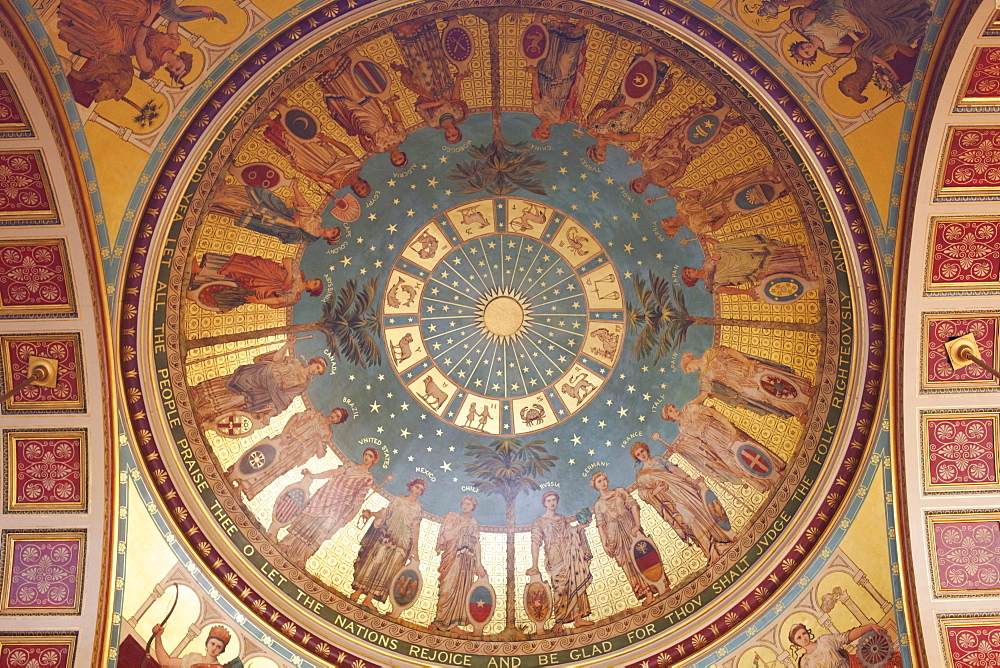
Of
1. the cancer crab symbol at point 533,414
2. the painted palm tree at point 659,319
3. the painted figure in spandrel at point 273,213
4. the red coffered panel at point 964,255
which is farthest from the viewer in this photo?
the cancer crab symbol at point 533,414

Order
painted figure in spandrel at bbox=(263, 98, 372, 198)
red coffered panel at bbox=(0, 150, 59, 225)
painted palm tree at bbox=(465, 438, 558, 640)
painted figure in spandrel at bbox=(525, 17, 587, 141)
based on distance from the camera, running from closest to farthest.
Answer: red coffered panel at bbox=(0, 150, 59, 225) → painted figure in spandrel at bbox=(525, 17, 587, 141) → painted figure in spandrel at bbox=(263, 98, 372, 198) → painted palm tree at bbox=(465, 438, 558, 640)

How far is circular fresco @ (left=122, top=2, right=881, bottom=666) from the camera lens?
13.3 meters

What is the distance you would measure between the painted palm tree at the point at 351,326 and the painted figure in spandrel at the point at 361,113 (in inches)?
93.2

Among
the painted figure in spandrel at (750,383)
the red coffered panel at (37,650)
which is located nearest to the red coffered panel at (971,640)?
the painted figure in spandrel at (750,383)

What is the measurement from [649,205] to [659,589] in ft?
20.5

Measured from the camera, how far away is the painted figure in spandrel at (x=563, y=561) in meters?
15.4

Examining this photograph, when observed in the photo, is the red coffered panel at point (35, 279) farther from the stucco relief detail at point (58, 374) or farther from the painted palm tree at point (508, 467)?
the painted palm tree at point (508, 467)

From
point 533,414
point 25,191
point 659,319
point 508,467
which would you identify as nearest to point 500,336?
point 533,414

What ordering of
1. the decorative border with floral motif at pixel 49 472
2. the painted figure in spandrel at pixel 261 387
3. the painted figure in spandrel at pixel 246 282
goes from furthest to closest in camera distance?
the painted figure in spandrel at pixel 261 387 → the painted figure in spandrel at pixel 246 282 → the decorative border with floral motif at pixel 49 472

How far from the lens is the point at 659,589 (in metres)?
15.1

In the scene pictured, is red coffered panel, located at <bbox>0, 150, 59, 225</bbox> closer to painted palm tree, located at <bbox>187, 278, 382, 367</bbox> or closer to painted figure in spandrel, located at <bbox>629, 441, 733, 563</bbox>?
painted palm tree, located at <bbox>187, 278, 382, 367</bbox>

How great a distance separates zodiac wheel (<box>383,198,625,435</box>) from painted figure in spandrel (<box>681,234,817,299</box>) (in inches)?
64.7

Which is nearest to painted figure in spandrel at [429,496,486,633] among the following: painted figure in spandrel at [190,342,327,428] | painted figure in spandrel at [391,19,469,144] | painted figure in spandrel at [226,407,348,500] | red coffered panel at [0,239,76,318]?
painted figure in spandrel at [226,407,348,500]

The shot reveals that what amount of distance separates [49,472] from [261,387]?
3379 millimetres
